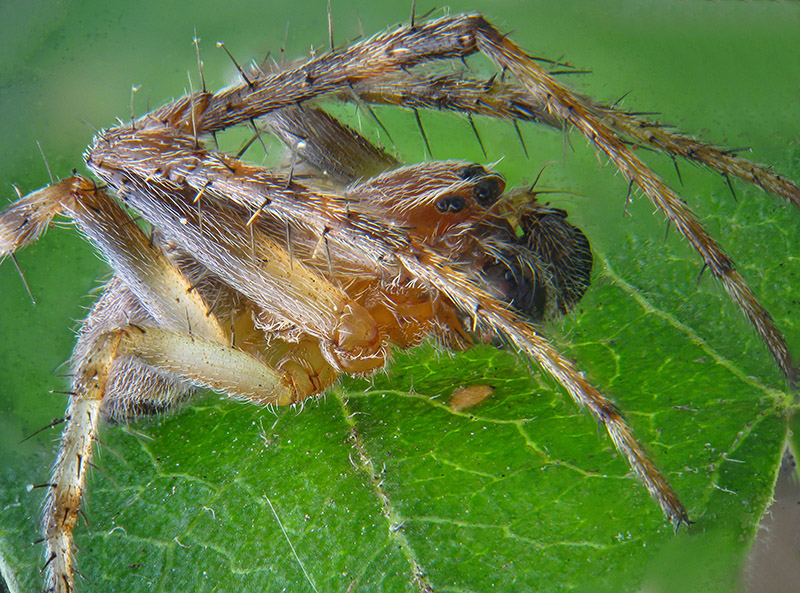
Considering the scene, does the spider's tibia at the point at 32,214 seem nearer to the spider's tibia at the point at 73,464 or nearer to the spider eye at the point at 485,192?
the spider's tibia at the point at 73,464

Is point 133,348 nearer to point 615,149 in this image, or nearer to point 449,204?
point 449,204

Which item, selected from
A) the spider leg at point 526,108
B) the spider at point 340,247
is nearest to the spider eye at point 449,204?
the spider at point 340,247

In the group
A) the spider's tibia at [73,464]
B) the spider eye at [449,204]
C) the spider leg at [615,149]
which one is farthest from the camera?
the spider eye at [449,204]

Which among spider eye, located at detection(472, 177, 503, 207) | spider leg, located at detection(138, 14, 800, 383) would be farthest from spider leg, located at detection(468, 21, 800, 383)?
spider eye, located at detection(472, 177, 503, 207)

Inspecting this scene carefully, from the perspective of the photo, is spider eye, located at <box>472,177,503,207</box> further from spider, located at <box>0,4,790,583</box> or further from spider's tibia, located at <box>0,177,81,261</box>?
spider's tibia, located at <box>0,177,81,261</box>

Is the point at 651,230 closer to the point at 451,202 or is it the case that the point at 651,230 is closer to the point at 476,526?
the point at 451,202

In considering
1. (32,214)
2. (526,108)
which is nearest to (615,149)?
(526,108)
